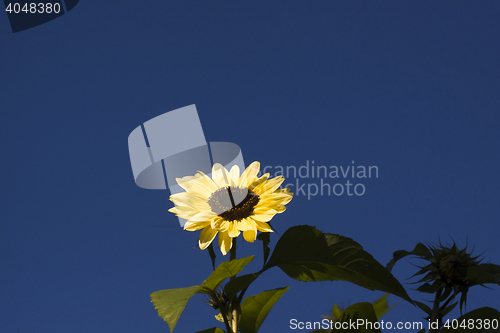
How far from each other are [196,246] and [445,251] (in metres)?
0.35

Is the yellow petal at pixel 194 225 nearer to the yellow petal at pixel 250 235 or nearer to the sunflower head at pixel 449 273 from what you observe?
the yellow petal at pixel 250 235

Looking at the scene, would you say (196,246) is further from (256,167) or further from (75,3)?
(75,3)

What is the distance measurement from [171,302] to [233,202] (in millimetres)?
157

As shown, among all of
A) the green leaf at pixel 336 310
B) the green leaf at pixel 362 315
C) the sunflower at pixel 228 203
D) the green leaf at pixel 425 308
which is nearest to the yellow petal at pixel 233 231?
the sunflower at pixel 228 203

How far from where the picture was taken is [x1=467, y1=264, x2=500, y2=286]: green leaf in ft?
1.57

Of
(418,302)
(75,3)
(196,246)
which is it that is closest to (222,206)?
(196,246)

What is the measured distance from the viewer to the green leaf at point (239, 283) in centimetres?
41

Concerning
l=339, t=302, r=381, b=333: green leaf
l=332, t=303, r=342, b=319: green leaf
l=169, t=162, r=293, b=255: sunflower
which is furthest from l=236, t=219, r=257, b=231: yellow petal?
l=332, t=303, r=342, b=319: green leaf

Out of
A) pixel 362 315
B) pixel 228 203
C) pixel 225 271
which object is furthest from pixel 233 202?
pixel 362 315

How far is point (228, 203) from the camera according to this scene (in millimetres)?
488

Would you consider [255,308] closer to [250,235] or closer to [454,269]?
[250,235]

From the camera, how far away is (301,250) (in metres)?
0.43

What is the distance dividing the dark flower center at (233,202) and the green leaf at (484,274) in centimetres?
29

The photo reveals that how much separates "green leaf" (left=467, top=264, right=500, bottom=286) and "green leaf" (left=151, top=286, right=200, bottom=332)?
354 millimetres
